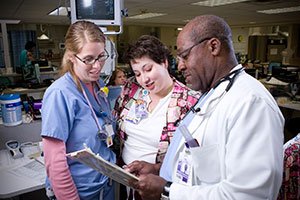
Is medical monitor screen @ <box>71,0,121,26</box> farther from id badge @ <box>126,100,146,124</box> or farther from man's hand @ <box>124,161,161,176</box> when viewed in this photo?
man's hand @ <box>124,161,161,176</box>

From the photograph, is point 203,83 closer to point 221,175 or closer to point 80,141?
point 221,175

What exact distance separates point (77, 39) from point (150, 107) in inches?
21.9

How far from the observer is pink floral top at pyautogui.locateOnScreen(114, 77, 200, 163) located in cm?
138

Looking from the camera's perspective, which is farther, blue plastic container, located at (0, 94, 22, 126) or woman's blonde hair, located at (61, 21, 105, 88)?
blue plastic container, located at (0, 94, 22, 126)

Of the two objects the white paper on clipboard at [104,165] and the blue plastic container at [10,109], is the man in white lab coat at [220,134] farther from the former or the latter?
the blue plastic container at [10,109]

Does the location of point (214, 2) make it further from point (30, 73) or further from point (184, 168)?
point (184, 168)

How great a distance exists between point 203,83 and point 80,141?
2.05 feet

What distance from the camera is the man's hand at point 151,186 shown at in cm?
95

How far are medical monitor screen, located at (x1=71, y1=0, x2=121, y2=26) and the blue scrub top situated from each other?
34.9 inches

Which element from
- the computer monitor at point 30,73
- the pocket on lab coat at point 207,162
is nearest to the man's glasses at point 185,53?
the pocket on lab coat at point 207,162

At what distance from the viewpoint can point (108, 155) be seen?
1357 millimetres

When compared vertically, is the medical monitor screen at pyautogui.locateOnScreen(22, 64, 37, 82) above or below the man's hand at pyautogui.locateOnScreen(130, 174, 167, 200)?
below

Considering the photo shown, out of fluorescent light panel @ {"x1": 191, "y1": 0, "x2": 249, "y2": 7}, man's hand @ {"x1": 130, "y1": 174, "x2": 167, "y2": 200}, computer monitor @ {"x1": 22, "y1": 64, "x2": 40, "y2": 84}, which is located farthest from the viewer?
fluorescent light panel @ {"x1": 191, "y1": 0, "x2": 249, "y2": 7}

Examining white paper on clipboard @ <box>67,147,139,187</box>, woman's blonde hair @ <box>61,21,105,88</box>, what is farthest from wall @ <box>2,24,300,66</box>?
white paper on clipboard @ <box>67,147,139,187</box>
